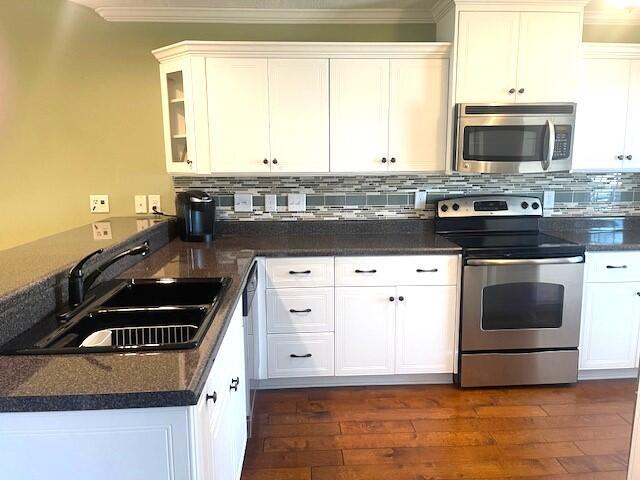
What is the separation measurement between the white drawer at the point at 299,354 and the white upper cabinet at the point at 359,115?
980 millimetres

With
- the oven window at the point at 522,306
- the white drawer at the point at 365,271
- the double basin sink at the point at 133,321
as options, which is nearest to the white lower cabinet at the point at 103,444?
the double basin sink at the point at 133,321

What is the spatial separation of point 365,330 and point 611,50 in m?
2.15

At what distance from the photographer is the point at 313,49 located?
2598 mm

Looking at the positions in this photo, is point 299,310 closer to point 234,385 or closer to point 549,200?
point 234,385

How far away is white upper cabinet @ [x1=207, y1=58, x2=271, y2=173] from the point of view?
8.50ft

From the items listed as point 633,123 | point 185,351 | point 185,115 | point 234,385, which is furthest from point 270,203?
point 633,123

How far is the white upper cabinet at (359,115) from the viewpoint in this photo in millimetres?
2631

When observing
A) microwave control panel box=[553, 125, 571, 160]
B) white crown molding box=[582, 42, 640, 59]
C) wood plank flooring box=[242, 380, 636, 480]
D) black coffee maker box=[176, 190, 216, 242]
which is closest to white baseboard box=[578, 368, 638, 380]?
wood plank flooring box=[242, 380, 636, 480]

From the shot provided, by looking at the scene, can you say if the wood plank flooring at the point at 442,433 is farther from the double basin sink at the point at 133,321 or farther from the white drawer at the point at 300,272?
the double basin sink at the point at 133,321

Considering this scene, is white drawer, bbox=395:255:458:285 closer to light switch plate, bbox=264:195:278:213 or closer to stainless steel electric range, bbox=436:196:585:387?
stainless steel electric range, bbox=436:196:585:387

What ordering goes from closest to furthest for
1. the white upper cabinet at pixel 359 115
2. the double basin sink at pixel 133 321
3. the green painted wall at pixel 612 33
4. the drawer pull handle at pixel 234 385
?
the double basin sink at pixel 133 321, the drawer pull handle at pixel 234 385, the white upper cabinet at pixel 359 115, the green painted wall at pixel 612 33

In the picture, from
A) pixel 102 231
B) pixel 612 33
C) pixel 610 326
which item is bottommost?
pixel 610 326

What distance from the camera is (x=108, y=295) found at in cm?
161

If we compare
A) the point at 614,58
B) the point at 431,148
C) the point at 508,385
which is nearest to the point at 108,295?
the point at 431,148
